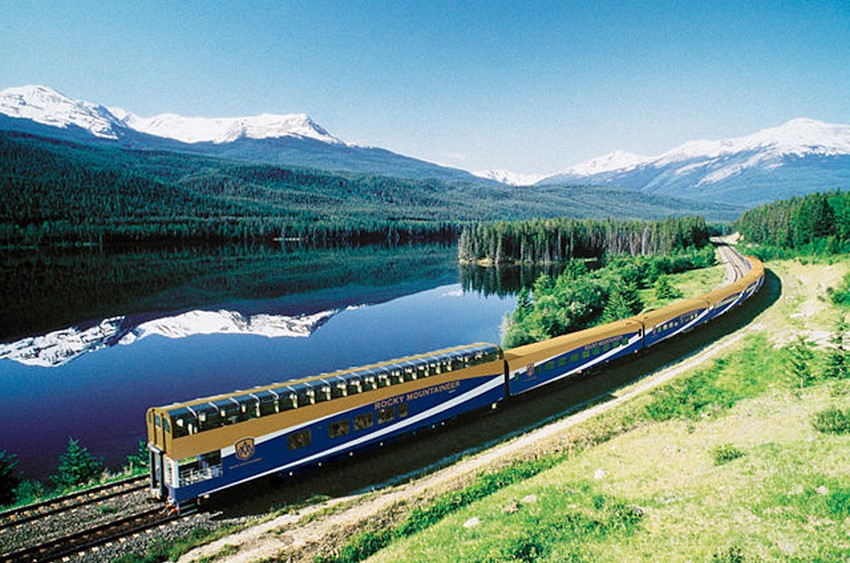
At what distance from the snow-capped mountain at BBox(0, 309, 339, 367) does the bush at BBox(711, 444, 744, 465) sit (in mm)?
49850

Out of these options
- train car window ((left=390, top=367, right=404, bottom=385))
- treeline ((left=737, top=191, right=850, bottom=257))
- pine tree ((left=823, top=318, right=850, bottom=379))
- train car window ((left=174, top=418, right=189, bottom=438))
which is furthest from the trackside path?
treeline ((left=737, top=191, right=850, bottom=257))

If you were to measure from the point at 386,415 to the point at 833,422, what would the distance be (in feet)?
54.5

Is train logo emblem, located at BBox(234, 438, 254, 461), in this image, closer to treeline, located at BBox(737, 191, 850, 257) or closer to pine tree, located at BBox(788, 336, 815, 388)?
pine tree, located at BBox(788, 336, 815, 388)

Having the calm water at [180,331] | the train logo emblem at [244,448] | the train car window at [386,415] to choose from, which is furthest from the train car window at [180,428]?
the calm water at [180,331]

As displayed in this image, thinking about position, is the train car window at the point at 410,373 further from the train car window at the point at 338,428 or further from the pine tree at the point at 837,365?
the pine tree at the point at 837,365

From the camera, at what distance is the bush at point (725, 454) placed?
17.7 metres

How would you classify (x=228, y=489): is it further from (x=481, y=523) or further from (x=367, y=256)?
(x=367, y=256)

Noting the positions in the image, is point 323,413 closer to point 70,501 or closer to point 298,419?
point 298,419

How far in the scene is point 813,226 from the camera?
9006 centimetres

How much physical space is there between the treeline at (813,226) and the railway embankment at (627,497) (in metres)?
70.7

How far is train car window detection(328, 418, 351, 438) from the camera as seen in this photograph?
2141 centimetres

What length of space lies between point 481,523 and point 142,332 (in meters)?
60.2

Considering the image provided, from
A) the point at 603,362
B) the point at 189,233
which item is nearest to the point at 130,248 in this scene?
the point at 189,233

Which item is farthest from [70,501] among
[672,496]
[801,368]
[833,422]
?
[801,368]
